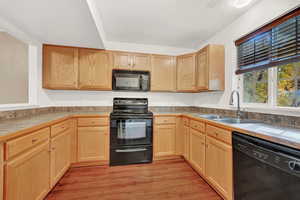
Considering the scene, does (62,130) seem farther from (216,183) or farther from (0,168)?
(216,183)

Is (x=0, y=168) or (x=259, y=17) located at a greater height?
(x=259, y=17)

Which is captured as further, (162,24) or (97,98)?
(97,98)

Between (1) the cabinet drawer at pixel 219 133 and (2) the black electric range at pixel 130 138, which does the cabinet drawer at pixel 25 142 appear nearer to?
(2) the black electric range at pixel 130 138

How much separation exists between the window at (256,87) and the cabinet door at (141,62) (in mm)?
1749

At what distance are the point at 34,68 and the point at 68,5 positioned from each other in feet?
5.02

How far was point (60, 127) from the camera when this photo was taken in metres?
1.83

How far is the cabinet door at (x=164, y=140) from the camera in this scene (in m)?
2.49

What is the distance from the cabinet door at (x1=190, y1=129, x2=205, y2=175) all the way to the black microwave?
128 centimetres

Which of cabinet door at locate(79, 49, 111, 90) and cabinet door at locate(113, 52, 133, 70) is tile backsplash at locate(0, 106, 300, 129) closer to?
cabinet door at locate(79, 49, 111, 90)

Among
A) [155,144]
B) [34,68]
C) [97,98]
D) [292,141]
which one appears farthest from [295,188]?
[34,68]

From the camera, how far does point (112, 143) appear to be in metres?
2.32

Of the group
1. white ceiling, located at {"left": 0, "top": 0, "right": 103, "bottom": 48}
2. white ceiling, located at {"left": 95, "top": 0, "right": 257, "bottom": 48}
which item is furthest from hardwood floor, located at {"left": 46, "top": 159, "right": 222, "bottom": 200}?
white ceiling, located at {"left": 95, "top": 0, "right": 257, "bottom": 48}

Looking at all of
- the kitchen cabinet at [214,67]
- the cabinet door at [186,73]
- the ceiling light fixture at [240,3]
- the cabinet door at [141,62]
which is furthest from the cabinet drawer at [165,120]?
the ceiling light fixture at [240,3]

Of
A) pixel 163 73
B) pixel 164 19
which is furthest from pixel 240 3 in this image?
pixel 163 73
